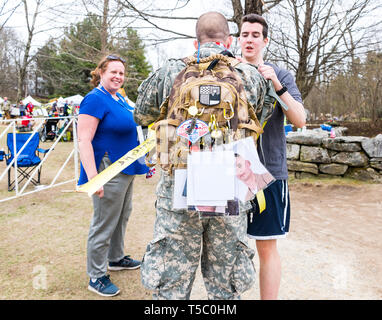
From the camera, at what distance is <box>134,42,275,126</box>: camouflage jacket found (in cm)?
156

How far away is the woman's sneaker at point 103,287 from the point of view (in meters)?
2.58

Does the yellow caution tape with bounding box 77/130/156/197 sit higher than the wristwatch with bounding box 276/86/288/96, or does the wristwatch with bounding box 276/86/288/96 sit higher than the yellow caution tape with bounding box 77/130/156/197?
the wristwatch with bounding box 276/86/288/96

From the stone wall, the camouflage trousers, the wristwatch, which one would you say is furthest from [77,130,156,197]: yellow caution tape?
the stone wall

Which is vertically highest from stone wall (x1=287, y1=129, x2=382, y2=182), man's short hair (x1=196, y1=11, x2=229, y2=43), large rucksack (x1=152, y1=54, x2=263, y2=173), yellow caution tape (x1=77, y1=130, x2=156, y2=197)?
man's short hair (x1=196, y1=11, x2=229, y2=43)

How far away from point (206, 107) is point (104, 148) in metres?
1.28

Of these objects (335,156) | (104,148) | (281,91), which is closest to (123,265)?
(104,148)

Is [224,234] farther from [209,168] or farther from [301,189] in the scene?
[301,189]

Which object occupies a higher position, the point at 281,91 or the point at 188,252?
the point at 281,91

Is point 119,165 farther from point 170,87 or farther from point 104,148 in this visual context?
point 170,87

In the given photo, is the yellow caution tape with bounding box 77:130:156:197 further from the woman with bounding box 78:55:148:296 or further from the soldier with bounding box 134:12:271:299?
the woman with bounding box 78:55:148:296

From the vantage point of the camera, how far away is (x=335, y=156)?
20.9 feet

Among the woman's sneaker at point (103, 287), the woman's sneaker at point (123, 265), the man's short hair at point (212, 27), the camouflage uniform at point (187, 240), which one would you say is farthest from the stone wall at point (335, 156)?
the man's short hair at point (212, 27)

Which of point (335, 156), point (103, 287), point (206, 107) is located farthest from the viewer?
point (335, 156)

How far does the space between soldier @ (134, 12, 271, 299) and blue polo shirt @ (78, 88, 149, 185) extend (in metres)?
0.78
